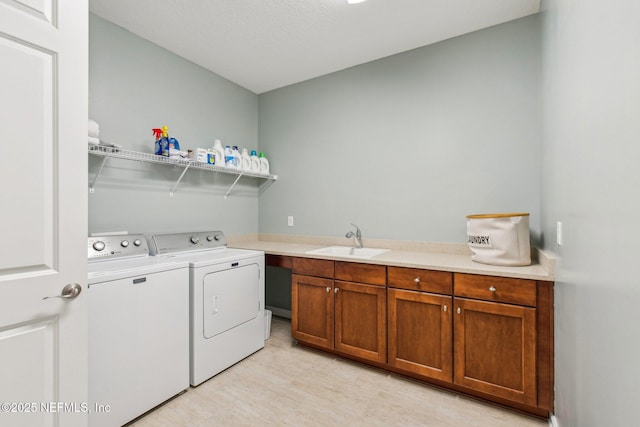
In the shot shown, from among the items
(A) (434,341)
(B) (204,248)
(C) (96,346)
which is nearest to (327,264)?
(A) (434,341)

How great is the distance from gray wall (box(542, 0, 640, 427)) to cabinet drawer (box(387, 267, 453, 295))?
0.58 meters

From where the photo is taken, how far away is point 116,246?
6.67ft

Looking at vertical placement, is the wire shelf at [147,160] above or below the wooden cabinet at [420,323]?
above

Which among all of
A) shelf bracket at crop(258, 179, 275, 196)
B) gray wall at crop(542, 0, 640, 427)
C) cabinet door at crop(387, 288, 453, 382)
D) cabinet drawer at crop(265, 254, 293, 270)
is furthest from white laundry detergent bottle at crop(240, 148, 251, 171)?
gray wall at crop(542, 0, 640, 427)

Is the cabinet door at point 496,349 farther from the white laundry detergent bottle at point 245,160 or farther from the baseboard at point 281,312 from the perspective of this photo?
the white laundry detergent bottle at point 245,160

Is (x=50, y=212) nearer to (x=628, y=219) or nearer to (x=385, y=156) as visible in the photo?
(x=628, y=219)

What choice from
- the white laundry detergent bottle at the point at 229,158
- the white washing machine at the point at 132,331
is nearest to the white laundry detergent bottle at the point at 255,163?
the white laundry detergent bottle at the point at 229,158

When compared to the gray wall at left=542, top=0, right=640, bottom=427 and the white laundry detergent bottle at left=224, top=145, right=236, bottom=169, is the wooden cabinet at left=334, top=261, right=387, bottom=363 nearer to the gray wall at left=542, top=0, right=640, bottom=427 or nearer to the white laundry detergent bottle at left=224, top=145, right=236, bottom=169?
the gray wall at left=542, top=0, right=640, bottom=427

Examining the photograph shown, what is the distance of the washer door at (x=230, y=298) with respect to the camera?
2098 millimetres

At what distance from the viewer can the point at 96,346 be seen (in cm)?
151

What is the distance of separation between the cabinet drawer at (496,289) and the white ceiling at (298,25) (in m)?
1.91

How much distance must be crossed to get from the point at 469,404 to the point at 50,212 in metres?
2.47

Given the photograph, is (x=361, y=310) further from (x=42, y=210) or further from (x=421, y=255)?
(x=42, y=210)

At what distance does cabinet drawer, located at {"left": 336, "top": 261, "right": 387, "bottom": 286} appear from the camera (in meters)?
2.14
